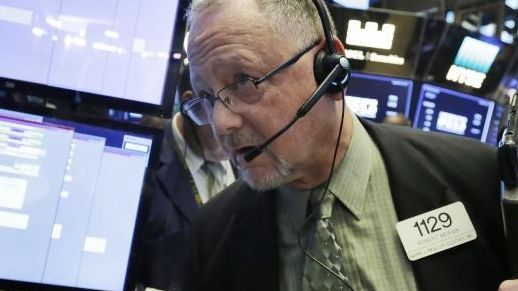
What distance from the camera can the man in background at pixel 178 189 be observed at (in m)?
1.59

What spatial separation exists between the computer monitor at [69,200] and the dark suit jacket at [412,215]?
8.9 inches

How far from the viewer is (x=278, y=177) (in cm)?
108

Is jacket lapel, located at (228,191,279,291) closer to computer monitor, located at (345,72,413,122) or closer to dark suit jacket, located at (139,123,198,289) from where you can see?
dark suit jacket, located at (139,123,198,289)

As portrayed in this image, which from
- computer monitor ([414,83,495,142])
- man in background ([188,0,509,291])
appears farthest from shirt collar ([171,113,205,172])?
computer monitor ([414,83,495,142])

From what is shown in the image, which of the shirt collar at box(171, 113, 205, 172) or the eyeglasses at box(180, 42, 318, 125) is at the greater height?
the eyeglasses at box(180, 42, 318, 125)

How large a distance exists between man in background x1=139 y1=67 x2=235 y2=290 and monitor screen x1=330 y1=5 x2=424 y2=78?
180 centimetres

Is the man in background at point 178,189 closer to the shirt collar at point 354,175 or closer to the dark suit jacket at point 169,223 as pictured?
the dark suit jacket at point 169,223

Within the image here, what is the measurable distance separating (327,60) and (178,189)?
1.08 metres

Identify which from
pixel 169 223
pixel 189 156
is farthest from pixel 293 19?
pixel 189 156

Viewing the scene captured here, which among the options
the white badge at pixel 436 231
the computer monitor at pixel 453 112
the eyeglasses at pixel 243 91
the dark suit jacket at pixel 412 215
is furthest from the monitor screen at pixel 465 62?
the eyeglasses at pixel 243 91

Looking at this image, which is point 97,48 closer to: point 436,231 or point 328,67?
point 328,67

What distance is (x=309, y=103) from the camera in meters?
1.00

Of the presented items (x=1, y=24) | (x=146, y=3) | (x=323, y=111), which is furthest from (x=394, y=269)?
(x=1, y=24)

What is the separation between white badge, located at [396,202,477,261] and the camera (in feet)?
3.48
